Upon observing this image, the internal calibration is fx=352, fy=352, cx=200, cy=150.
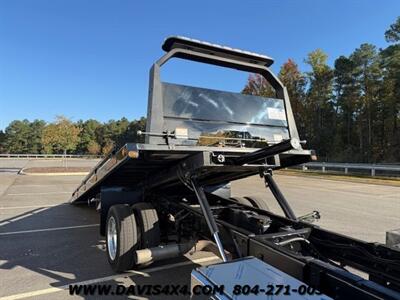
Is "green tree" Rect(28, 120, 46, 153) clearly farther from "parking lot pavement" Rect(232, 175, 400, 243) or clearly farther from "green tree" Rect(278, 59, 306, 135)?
"parking lot pavement" Rect(232, 175, 400, 243)

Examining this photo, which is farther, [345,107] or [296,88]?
[296,88]

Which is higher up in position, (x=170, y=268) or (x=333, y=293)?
(x=333, y=293)

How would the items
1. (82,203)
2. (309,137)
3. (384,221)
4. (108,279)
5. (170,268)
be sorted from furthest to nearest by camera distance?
(309,137)
(82,203)
(384,221)
(170,268)
(108,279)

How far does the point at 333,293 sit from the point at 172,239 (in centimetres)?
340

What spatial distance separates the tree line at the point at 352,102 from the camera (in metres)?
42.7

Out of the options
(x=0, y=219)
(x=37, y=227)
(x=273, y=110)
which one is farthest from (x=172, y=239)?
(x=0, y=219)

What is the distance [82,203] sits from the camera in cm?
1098

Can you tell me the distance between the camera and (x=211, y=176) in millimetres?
5543

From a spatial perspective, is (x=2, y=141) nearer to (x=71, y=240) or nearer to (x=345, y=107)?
(x=345, y=107)

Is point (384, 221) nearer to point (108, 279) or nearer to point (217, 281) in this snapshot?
point (108, 279)

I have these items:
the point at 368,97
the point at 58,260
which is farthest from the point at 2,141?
the point at 58,260

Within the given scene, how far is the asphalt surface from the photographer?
4.52 m

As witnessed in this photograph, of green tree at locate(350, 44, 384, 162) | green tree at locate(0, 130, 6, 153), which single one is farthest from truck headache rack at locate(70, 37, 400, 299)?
green tree at locate(0, 130, 6, 153)

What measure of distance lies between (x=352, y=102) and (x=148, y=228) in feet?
157
